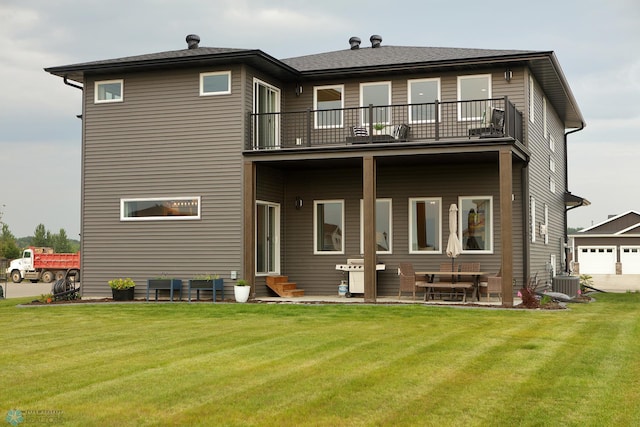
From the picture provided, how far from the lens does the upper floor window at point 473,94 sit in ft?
60.4

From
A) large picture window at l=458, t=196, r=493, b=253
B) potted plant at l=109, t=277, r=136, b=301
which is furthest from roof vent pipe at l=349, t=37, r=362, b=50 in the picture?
potted plant at l=109, t=277, r=136, b=301

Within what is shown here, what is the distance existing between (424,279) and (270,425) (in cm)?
1273

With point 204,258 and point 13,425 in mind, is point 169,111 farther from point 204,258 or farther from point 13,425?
point 13,425

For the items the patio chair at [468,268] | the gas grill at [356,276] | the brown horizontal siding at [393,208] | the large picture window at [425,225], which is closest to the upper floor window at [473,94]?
the brown horizontal siding at [393,208]

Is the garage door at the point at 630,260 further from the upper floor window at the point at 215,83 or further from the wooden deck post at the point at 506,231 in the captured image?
the upper floor window at the point at 215,83

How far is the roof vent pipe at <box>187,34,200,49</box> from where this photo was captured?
20.4 m

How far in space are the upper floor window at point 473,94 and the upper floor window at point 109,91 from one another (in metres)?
8.41

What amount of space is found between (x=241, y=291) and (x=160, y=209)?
10.4 feet

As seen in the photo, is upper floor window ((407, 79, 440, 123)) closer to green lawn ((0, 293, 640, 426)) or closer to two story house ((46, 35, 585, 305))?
two story house ((46, 35, 585, 305))

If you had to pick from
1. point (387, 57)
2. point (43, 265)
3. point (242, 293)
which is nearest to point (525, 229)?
point (387, 57)

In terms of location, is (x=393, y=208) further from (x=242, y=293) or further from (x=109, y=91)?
(x=109, y=91)

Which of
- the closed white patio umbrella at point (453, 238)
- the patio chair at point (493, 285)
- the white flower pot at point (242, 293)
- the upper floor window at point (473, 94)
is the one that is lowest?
the white flower pot at point (242, 293)

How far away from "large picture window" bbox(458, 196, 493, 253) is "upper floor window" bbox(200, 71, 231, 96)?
248 inches

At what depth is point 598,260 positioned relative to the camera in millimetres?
44125
